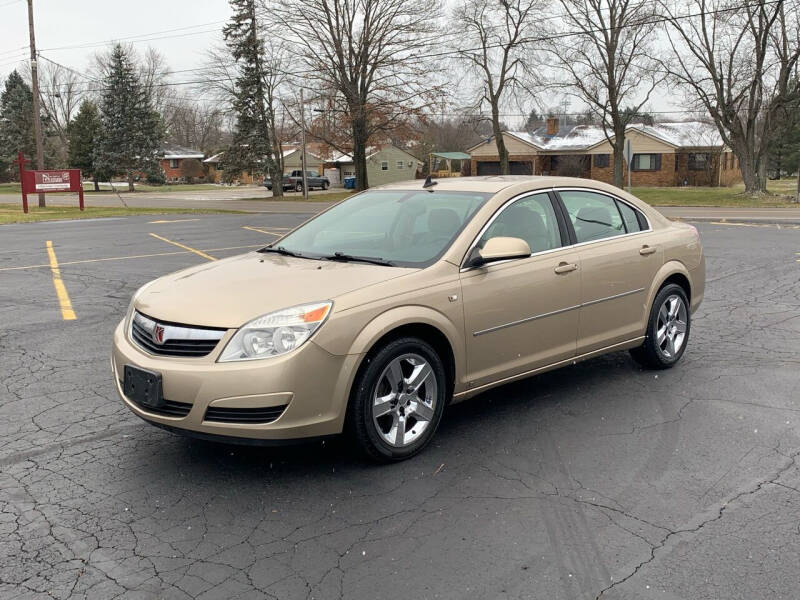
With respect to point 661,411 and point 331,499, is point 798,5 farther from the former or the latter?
point 331,499

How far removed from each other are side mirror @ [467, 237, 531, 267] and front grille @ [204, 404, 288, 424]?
5.06 ft

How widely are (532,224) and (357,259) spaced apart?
128cm

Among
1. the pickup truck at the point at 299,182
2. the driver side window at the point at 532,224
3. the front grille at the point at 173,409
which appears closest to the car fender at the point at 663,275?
the driver side window at the point at 532,224

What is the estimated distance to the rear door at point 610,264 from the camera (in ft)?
17.5

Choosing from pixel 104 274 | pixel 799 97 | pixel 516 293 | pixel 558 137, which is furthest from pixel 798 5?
pixel 516 293

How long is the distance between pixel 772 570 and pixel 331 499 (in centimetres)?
202

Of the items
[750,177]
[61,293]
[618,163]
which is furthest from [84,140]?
[61,293]

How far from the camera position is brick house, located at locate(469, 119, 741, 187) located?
184 feet

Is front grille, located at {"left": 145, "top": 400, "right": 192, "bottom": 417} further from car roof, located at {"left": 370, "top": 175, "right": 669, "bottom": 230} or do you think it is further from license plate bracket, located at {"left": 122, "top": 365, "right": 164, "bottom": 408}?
car roof, located at {"left": 370, "top": 175, "right": 669, "bottom": 230}

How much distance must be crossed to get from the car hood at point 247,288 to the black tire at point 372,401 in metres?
0.40

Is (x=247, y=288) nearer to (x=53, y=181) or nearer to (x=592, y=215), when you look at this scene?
(x=592, y=215)

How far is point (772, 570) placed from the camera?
3.14 metres

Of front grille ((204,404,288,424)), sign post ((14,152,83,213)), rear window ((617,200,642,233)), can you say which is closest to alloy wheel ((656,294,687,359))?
rear window ((617,200,642,233))

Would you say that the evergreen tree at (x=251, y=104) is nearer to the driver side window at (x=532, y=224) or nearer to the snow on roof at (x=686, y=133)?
the snow on roof at (x=686, y=133)
